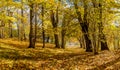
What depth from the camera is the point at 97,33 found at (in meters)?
24.8

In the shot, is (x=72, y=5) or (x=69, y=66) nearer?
(x=69, y=66)

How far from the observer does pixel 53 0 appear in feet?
98.6

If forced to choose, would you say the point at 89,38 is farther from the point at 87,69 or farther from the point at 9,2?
the point at 87,69

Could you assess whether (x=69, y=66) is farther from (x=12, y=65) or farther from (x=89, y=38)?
(x=89, y=38)

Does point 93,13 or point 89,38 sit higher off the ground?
point 93,13

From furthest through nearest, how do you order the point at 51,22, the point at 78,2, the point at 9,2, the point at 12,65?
the point at 51,22 < the point at 78,2 < the point at 9,2 < the point at 12,65

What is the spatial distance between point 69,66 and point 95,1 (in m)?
9.45

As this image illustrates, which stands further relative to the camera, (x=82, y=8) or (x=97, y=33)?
(x=82, y=8)

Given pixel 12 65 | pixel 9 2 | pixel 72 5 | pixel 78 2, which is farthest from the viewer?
pixel 72 5

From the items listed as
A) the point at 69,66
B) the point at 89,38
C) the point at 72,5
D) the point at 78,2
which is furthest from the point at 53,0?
the point at 69,66

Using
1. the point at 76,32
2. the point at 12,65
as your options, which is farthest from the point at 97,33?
the point at 12,65

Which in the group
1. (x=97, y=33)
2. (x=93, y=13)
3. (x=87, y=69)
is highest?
(x=93, y=13)

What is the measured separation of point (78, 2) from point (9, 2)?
7445mm

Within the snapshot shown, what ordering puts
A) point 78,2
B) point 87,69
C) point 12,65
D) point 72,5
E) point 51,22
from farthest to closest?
point 51,22 < point 72,5 < point 78,2 < point 87,69 < point 12,65
